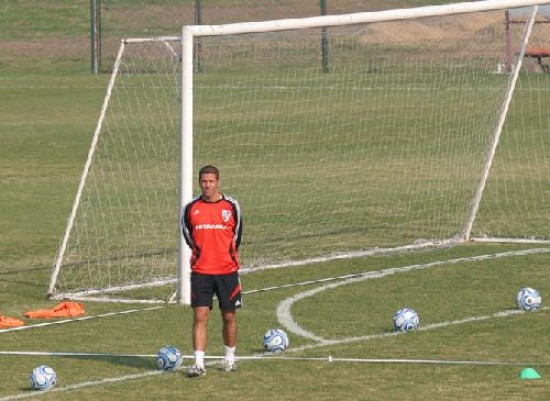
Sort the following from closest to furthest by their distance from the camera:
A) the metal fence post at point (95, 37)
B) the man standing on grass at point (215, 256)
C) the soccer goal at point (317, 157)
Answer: the man standing on grass at point (215, 256) < the soccer goal at point (317, 157) < the metal fence post at point (95, 37)

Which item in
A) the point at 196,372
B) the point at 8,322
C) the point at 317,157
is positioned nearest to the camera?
the point at 196,372

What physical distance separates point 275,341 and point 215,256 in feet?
3.53

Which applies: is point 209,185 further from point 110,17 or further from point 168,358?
point 110,17

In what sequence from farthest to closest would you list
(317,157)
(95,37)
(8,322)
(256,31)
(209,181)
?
1. (95,37)
2. (317,157)
3. (256,31)
4. (8,322)
5. (209,181)

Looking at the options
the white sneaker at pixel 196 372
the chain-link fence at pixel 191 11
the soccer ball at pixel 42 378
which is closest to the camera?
the soccer ball at pixel 42 378

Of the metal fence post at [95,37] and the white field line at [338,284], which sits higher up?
the metal fence post at [95,37]

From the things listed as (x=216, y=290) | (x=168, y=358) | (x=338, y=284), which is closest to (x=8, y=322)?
(x=168, y=358)

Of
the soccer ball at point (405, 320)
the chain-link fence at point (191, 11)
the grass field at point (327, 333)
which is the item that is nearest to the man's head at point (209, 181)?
the grass field at point (327, 333)

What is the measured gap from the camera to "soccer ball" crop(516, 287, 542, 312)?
50.0ft

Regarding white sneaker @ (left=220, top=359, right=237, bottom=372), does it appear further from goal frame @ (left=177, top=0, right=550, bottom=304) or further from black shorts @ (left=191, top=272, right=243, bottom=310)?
goal frame @ (left=177, top=0, right=550, bottom=304)

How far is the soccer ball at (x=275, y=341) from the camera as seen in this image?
1341 centimetres

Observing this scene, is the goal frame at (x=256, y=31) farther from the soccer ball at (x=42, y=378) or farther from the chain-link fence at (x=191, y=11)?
the chain-link fence at (x=191, y=11)

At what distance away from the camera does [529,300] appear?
15.2 metres

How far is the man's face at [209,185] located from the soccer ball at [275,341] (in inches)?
53.4
